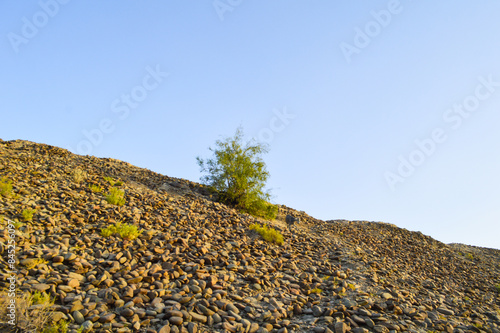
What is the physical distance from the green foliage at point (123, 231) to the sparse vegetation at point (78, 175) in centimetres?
407

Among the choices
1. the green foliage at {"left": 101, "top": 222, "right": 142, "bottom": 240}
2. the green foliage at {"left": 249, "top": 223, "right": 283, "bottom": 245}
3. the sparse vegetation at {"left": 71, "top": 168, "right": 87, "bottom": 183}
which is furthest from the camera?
the sparse vegetation at {"left": 71, "top": 168, "right": 87, "bottom": 183}

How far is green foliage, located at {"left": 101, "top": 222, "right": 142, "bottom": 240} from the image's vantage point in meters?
8.65

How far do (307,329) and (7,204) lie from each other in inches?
340

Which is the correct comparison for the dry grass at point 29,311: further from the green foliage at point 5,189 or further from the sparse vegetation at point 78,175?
the sparse vegetation at point 78,175

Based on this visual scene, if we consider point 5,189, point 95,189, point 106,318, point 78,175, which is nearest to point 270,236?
point 95,189

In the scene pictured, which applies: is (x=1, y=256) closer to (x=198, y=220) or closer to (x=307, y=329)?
(x=198, y=220)

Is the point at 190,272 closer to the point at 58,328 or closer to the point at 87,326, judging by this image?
the point at 87,326

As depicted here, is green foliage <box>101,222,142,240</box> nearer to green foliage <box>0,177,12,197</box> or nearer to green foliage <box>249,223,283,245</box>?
green foliage <box>0,177,12,197</box>

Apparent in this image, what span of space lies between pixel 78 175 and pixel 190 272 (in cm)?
718

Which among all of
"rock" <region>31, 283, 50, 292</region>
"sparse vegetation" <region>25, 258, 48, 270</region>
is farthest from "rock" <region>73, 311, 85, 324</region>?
"sparse vegetation" <region>25, 258, 48, 270</region>

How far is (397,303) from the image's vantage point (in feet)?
25.3

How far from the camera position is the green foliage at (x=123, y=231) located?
865cm

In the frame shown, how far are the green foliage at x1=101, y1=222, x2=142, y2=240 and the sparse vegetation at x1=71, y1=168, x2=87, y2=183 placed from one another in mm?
4066

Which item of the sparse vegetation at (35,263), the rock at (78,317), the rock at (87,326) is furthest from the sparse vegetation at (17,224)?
the rock at (87,326)
